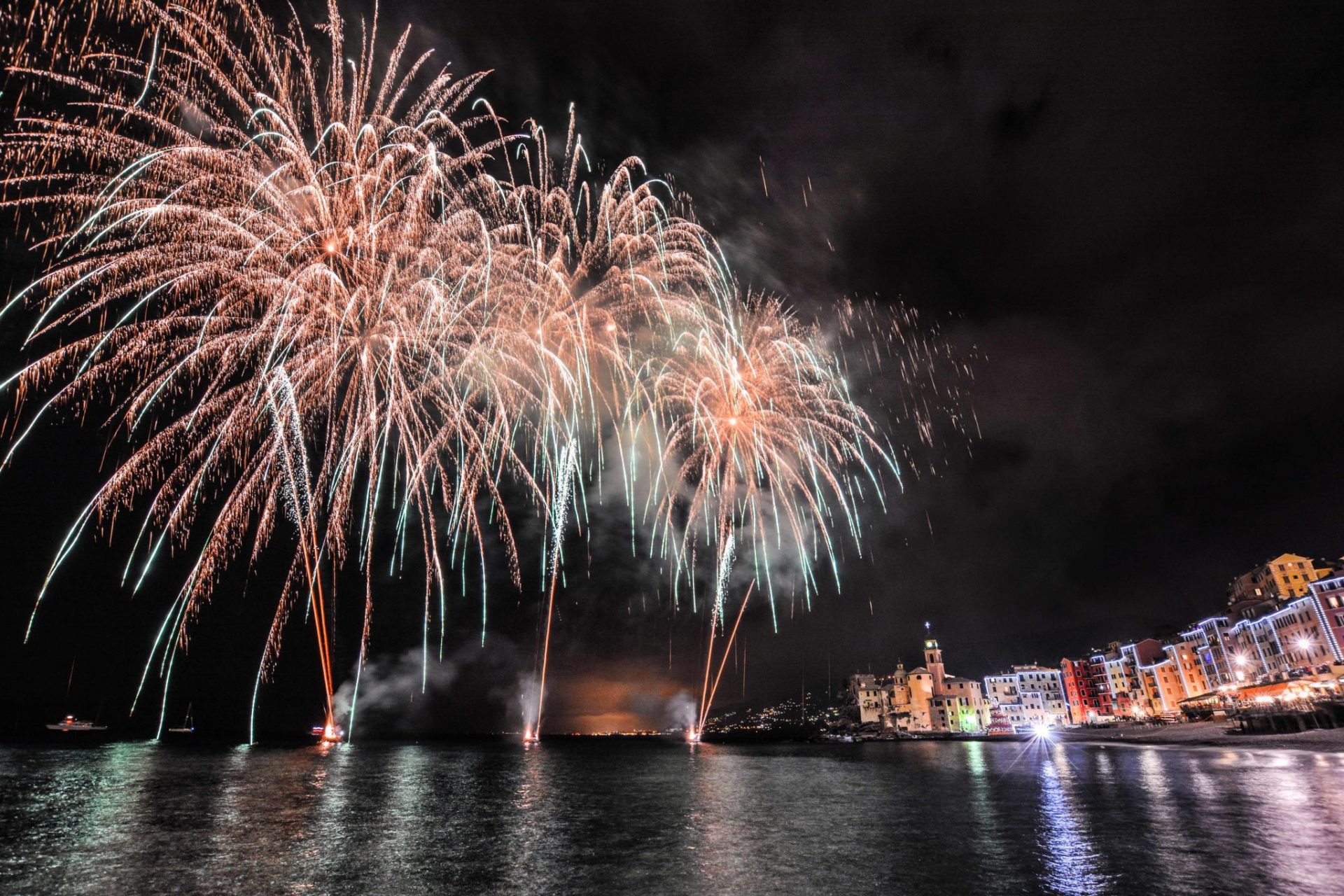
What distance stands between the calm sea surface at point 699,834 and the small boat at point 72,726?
175 metres

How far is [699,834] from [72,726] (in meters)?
220

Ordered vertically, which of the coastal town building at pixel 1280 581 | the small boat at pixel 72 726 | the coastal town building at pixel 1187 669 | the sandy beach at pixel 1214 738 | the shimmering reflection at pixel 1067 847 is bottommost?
the shimmering reflection at pixel 1067 847

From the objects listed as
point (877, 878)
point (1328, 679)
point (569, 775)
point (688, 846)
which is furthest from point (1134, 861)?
point (1328, 679)

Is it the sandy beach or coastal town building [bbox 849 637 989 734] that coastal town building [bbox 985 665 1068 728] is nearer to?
coastal town building [bbox 849 637 989 734]

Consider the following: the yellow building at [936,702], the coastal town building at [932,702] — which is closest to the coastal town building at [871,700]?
the coastal town building at [932,702]

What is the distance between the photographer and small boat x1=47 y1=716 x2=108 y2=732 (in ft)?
540

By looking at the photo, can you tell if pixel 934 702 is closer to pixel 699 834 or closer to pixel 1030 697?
pixel 1030 697

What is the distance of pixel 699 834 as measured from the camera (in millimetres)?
19906

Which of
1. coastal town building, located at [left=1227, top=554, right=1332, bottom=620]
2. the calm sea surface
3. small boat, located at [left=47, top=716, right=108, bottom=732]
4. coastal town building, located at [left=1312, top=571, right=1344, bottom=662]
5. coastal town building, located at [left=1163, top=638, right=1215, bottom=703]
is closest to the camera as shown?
the calm sea surface

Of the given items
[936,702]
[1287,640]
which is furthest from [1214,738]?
[936,702]

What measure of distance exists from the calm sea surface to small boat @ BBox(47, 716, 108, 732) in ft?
576

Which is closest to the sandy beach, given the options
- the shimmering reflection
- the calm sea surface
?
the calm sea surface

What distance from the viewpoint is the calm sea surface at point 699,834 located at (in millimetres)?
14148

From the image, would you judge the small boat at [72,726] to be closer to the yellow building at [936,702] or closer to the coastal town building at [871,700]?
the coastal town building at [871,700]
